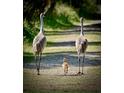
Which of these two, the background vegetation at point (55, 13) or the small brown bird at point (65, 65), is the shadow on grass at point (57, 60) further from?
the background vegetation at point (55, 13)

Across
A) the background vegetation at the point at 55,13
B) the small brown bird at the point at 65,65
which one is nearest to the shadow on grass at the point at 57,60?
the small brown bird at the point at 65,65

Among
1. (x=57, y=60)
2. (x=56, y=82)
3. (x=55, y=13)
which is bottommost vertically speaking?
(x=56, y=82)

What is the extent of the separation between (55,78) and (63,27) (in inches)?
11.4

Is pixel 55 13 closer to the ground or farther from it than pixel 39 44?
farther from it

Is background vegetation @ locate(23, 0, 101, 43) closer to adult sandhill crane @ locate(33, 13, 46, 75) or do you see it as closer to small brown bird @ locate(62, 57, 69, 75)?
adult sandhill crane @ locate(33, 13, 46, 75)

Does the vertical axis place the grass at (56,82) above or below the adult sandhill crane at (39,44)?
below

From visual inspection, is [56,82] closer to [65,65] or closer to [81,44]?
[65,65]

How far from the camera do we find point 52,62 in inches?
77.9

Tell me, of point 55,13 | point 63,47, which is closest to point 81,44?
point 63,47

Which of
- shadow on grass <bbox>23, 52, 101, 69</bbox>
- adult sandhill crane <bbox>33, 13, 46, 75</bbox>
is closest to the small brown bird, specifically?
shadow on grass <bbox>23, 52, 101, 69</bbox>

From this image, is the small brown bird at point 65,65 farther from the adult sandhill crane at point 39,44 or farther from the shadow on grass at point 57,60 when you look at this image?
the adult sandhill crane at point 39,44

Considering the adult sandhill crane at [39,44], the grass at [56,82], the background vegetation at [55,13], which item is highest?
the background vegetation at [55,13]
